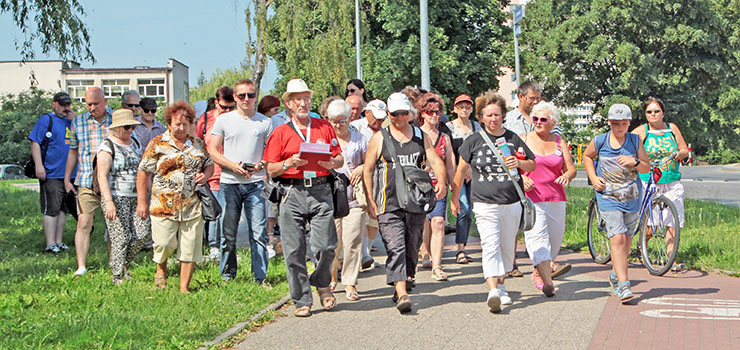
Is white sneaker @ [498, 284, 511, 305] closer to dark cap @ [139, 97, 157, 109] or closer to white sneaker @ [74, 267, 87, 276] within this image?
white sneaker @ [74, 267, 87, 276]

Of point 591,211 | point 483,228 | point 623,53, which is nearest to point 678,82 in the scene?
point 623,53

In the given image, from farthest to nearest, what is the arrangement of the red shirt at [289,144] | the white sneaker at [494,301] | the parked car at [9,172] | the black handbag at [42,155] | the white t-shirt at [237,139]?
1. the parked car at [9,172]
2. the black handbag at [42,155]
3. the white t-shirt at [237,139]
4. the red shirt at [289,144]
5. the white sneaker at [494,301]

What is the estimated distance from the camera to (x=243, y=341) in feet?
19.5

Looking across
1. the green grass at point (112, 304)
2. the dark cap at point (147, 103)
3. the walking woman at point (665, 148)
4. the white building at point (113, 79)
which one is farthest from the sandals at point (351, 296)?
the white building at point (113, 79)

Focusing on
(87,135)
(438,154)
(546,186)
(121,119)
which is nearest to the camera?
(546,186)

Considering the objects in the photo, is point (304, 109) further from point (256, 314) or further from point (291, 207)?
point (256, 314)

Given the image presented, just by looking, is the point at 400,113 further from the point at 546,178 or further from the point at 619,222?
the point at 619,222

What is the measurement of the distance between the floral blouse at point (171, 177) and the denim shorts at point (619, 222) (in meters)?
3.75

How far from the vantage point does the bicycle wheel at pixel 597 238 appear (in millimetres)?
9297

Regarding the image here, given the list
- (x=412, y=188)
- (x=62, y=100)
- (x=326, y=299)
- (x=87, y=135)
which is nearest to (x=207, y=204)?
(x=326, y=299)

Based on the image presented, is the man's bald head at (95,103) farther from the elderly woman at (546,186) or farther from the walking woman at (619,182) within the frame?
the walking woman at (619,182)

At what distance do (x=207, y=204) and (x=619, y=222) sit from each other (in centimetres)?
373

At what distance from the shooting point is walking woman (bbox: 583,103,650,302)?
23.8 feet

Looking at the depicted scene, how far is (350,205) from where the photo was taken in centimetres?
771
